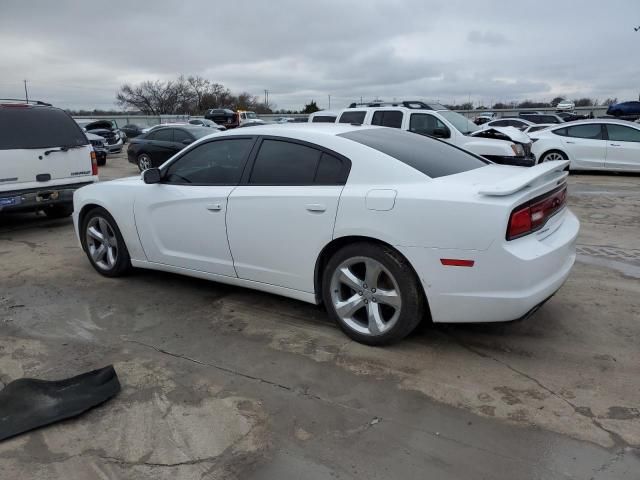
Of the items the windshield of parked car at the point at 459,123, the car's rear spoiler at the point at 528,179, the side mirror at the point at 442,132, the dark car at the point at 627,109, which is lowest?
the car's rear spoiler at the point at 528,179

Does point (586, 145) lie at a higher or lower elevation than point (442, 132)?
lower

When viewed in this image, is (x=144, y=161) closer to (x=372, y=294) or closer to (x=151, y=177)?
(x=151, y=177)

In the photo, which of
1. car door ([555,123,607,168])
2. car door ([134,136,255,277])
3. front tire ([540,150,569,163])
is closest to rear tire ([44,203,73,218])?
car door ([134,136,255,277])

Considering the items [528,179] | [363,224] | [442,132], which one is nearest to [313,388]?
→ [363,224]

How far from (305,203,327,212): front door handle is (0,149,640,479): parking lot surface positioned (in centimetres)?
96

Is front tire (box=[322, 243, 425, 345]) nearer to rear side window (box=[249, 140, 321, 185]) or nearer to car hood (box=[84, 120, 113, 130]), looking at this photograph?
rear side window (box=[249, 140, 321, 185])

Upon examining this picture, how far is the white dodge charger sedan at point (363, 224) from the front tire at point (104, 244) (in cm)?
36

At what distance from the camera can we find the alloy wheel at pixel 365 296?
3.57m

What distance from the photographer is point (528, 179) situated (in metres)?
3.37

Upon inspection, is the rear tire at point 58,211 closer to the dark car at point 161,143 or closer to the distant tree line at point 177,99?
the dark car at point 161,143

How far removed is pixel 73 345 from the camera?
3.95m

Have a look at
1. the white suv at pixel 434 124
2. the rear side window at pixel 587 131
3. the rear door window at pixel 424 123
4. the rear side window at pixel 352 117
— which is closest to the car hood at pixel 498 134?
the white suv at pixel 434 124

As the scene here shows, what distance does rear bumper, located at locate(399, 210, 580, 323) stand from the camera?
10.4 ft

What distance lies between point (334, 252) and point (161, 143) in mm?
12550
